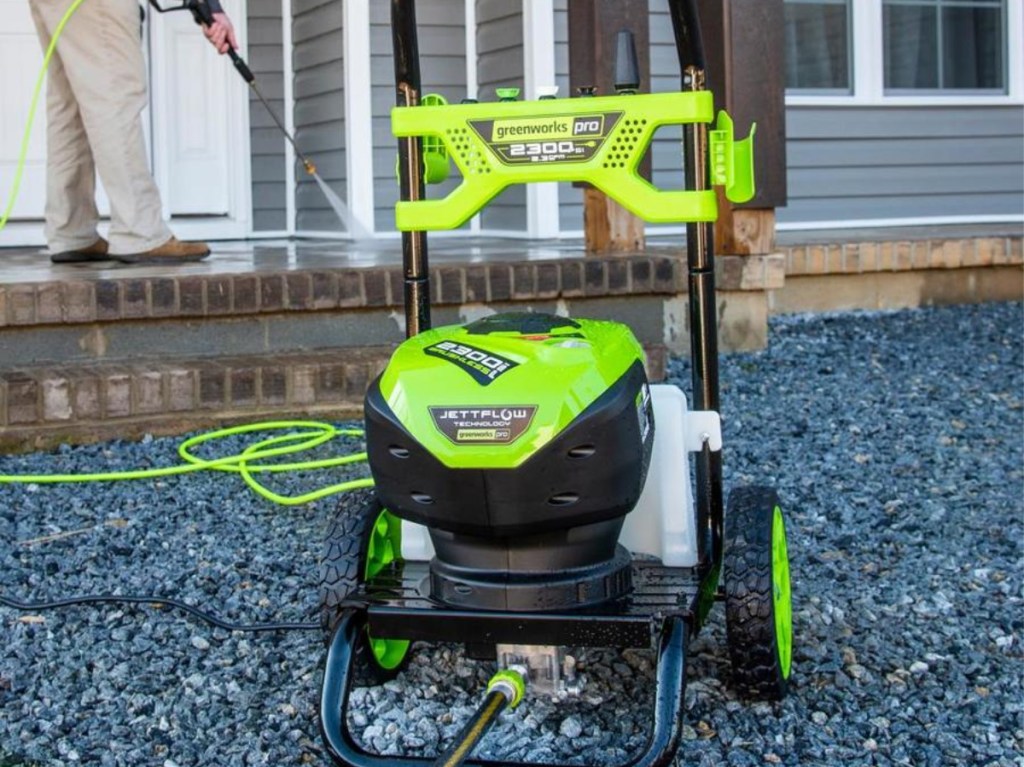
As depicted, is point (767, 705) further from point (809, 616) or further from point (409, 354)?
point (409, 354)

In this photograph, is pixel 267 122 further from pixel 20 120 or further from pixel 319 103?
pixel 20 120

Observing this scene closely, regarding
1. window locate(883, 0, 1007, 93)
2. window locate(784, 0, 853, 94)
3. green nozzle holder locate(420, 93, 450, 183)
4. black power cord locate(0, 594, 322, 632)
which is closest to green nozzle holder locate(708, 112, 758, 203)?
green nozzle holder locate(420, 93, 450, 183)

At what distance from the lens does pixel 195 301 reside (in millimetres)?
3939

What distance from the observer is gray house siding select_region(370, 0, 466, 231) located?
271 inches

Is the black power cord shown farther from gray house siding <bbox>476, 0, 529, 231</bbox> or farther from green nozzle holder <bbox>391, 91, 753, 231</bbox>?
gray house siding <bbox>476, 0, 529, 231</bbox>

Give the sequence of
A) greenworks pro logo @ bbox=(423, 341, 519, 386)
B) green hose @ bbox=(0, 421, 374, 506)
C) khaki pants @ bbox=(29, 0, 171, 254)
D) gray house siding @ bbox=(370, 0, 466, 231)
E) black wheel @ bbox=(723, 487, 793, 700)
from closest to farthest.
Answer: greenworks pro logo @ bbox=(423, 341, 519, 386) < black wheel @ bbox=(723, 487, 793, 700) < green hose @ bbox=(0, 421, 374, 506) < khaki pants @ bbox=(29, 0, 171, 254) < gray house siding @ bbox=(370, 0, 466, 231)

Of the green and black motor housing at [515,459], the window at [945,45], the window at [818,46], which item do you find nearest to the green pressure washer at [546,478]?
the green and black motor housing at [515,459]

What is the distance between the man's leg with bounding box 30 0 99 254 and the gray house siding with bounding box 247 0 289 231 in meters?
2.37

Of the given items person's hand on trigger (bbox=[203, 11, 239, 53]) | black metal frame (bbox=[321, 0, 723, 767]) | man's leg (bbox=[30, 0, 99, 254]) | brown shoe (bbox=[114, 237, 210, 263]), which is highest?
person's hand on trigger (bbox=[203, 11, 239, 53])

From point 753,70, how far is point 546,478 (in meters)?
2.96

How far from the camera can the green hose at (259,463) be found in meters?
3.19

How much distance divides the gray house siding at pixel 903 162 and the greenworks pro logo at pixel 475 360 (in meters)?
5.60

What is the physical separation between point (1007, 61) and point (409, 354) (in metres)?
6.60

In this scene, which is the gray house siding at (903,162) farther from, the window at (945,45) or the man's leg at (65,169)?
the man's leg at (65,169)
